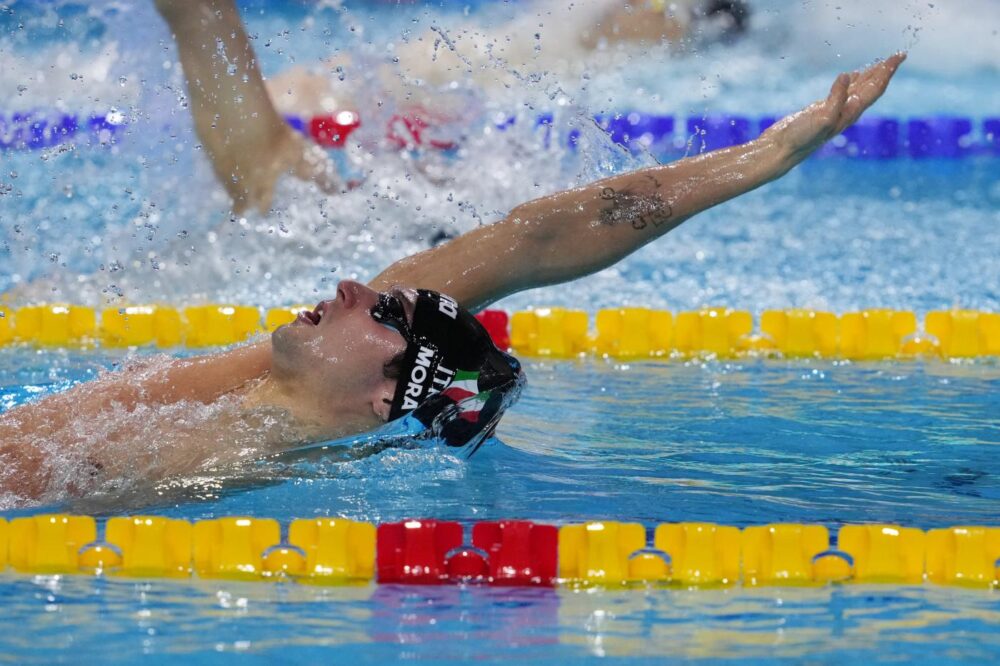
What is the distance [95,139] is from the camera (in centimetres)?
751

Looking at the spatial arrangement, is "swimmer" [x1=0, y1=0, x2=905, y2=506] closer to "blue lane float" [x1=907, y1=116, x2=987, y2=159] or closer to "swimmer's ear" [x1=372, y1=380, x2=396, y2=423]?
"swimmer's ear" [x1=372, y1=380, x2=396, y2=423]

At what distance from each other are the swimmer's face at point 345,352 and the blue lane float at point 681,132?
442 cm

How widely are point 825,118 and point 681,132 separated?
5251mm

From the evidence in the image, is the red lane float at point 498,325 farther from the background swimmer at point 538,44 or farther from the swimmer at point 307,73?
the background swimmer at point 538,44

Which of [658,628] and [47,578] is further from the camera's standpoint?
[47,578]

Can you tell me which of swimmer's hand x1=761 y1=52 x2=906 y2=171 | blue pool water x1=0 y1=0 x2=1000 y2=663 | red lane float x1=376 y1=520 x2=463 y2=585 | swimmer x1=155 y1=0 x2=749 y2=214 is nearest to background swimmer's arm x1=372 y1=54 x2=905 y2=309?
swimmer's hand x1=761 y1=52 x2=906 y2=171

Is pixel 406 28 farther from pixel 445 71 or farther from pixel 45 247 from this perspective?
pixel 45 247

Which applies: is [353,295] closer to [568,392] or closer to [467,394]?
[467,394]

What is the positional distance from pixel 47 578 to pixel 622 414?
171cm

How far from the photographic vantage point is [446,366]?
9.02 feet

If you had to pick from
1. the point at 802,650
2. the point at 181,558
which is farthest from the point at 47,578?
the point at 802,650

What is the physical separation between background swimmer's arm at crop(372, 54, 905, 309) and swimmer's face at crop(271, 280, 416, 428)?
0.26 metres

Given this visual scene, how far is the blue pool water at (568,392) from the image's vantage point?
7.11ft

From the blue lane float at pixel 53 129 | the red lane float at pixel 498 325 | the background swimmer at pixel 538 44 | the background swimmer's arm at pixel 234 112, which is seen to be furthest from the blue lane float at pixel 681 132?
the red lane float at pixel 498 325
